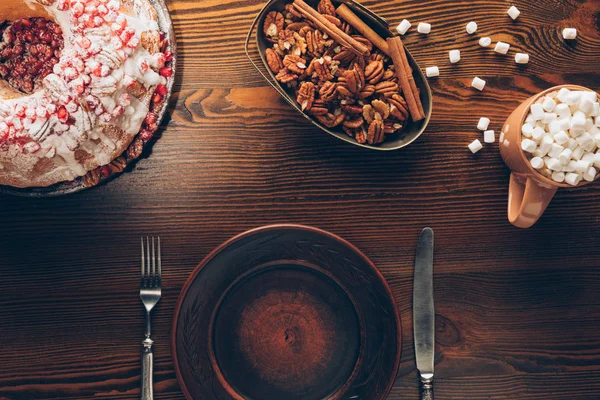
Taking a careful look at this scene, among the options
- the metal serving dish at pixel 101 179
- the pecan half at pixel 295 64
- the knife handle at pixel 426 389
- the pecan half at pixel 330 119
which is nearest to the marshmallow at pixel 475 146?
the pecan half at pixel 330 119

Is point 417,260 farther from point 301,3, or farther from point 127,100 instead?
point 127,100

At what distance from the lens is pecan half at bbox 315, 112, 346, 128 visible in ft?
3.62

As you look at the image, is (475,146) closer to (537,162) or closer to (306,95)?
(537,162)

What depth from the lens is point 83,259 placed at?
120 centimetres

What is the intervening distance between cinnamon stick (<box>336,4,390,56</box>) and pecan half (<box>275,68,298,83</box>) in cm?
17

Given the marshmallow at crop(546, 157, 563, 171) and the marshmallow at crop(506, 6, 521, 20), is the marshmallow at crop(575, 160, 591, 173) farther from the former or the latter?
the marshmallow at crop(506, 6, 521, 20)

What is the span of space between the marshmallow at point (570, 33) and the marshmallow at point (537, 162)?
0.39 metres

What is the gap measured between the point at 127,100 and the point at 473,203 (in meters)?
0.84

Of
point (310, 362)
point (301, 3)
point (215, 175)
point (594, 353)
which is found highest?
point (301, 3)

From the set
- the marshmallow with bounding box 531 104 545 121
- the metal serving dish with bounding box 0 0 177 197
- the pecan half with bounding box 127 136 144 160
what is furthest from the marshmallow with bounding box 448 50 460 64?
the pecan half with bounding box 127 136 144 160

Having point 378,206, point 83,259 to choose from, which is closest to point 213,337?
point 83,259

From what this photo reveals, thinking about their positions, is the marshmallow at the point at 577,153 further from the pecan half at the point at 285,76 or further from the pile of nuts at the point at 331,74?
the pecan half at the point at 285,76

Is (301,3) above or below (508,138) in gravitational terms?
above

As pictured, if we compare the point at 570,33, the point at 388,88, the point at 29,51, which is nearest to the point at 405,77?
the point at 388,88
